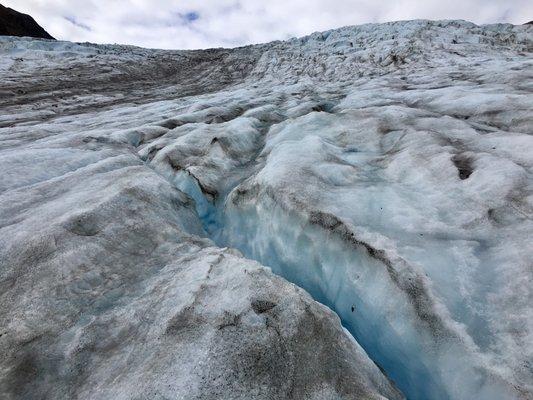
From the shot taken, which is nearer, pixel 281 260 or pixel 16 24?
pixel 281 260

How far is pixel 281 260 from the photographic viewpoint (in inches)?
181

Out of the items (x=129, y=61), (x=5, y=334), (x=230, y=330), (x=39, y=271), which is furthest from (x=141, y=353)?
(x=129, y=61)

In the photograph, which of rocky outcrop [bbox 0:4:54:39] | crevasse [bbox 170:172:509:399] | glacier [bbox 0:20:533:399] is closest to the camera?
glacier [bbox 0:20:533:399]

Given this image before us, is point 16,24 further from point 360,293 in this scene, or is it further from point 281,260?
point 360,293

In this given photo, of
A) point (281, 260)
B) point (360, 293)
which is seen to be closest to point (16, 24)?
point (281, 260)

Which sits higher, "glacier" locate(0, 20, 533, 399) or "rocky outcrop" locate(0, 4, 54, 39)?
"rocky outcrop" locate(0, 4, 54, 39)

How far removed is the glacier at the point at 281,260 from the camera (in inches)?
102

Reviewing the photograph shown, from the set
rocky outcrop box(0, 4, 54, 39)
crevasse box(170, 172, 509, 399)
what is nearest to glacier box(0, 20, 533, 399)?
crevasse box(170, 172, 509, 399)

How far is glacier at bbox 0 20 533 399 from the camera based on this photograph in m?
2.60

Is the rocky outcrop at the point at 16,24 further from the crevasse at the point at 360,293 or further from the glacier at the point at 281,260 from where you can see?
the crevasse at the point at 360,293

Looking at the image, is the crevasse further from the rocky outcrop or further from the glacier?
the rocky outcrop

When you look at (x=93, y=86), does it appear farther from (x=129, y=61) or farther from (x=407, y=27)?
(x=407, y=27)

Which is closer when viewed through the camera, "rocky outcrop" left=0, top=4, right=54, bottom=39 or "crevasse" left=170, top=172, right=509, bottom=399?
"crevasse" left=170, top=172, right=509, bottom=399

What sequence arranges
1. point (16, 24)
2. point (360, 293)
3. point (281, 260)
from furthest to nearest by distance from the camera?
point (16, 24), point (281, 260), point (360, 293)
